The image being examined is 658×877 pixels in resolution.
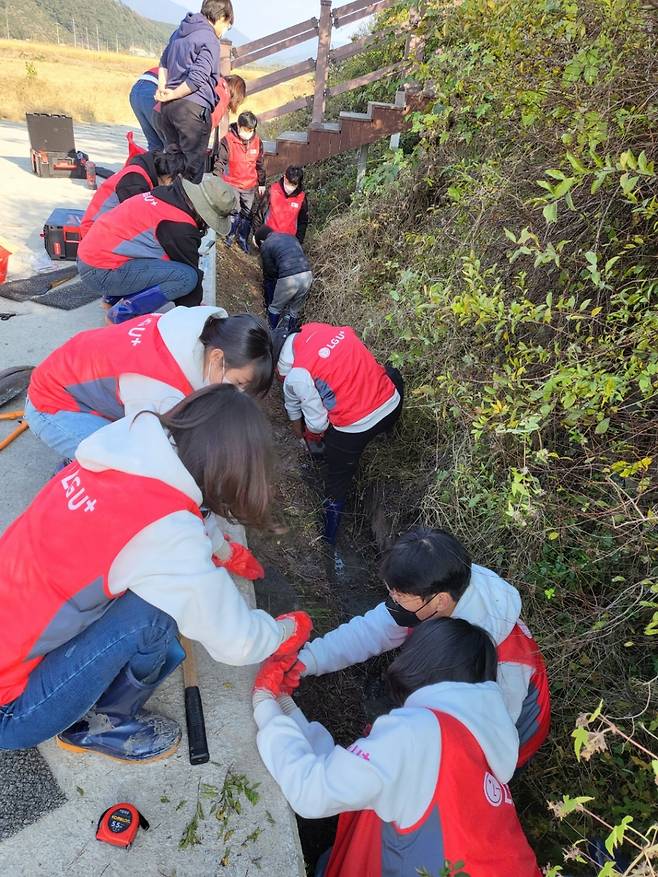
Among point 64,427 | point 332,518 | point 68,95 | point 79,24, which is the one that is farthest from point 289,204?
point 79,24

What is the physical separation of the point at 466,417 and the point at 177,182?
2458 mm

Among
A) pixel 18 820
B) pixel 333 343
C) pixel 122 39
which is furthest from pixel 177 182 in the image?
pixel 122 39

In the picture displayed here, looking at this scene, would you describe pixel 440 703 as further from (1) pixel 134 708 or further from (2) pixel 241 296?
(2) pixel 241 296

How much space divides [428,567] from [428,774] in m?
0.67

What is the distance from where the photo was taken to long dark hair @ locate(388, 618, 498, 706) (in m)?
1.62

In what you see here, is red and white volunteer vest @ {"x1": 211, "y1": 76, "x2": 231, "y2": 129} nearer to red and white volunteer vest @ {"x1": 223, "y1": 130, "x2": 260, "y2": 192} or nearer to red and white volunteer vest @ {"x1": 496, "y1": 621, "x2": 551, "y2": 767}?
red and white volunteer vest @ {"x1": 223, "y1": 130, "x2": 260, "y2": 192}

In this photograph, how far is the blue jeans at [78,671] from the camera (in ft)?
4.93

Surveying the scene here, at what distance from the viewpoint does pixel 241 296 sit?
6.01 metres

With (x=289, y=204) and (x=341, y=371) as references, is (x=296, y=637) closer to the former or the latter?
(x=341, y=371)

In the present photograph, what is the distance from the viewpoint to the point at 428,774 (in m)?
1.37

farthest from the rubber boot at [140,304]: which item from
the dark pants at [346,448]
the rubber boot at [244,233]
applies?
the rubber boot at [244,233]

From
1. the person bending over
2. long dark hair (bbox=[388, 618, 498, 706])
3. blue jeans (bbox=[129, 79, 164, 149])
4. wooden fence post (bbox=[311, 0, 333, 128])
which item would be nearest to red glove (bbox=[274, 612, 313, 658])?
long dark hair (bbox=[388, 618, 498, 706])

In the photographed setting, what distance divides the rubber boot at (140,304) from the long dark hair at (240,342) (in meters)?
1.56

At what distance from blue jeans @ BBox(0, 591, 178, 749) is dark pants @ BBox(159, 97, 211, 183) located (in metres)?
3.95
